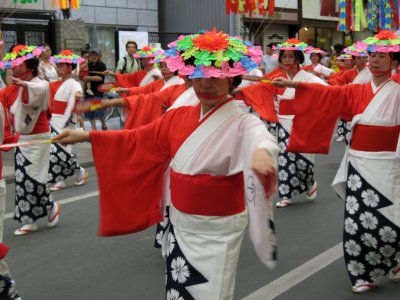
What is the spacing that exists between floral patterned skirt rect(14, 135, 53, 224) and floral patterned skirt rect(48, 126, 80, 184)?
1.74m

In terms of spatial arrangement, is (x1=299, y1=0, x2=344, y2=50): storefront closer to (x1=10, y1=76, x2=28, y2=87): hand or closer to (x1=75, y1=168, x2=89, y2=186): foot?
(x1=75, y1=168, x2=89, y2=186): foot

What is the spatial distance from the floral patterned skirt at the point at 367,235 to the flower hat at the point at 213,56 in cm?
173

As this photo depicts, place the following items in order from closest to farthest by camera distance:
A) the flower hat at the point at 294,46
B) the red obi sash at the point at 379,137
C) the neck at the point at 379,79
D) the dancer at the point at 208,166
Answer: the dancer at the point at 208,166, the red obi sash at the point at 379,137, the neck at the point at 379,79, the flower hat at the point at 294,46

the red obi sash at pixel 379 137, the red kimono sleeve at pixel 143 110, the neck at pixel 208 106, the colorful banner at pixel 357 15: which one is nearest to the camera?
the neck at pixel 208 106

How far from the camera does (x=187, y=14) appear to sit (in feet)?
69.2

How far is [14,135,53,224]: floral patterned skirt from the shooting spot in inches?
257

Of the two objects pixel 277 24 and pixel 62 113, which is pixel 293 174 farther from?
pixel 277 24

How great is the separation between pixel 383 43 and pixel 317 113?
0.71m

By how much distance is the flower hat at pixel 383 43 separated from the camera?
15.4 ft

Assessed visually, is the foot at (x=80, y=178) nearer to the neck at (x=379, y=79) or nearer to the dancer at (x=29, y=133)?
the dancer at (x=29, y=133)

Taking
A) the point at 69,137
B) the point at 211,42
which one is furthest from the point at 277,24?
the point at 69,137

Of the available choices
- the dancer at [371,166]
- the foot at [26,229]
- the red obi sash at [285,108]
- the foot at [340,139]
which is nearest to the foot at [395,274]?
the dancer at [371,166]

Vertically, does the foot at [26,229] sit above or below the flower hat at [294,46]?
below

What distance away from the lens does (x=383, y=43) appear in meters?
4.71
